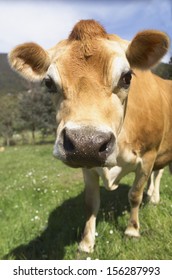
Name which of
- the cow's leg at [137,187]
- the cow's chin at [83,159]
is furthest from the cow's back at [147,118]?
the cow's chin at [83,159]

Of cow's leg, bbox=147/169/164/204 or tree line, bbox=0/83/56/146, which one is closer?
cow's leg, bbox=147/169/164/204

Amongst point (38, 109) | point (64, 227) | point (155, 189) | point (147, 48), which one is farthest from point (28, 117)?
point (147, 48)

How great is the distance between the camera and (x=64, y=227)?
20.0 ft

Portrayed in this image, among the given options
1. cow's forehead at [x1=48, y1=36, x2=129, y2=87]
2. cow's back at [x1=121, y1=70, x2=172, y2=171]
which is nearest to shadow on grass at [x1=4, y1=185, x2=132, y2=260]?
cow's back at [x1=121, y1=70, x2=172, y2=171]

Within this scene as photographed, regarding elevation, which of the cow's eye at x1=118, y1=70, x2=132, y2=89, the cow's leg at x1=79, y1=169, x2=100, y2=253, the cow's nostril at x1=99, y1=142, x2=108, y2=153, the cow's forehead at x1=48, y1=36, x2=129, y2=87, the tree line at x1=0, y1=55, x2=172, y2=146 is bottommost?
the tree line at x1=0, y1=55, x2=172, y2=146

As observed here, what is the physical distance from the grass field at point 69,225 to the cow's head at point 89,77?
1.73 m

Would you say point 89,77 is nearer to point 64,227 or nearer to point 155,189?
point 64,227

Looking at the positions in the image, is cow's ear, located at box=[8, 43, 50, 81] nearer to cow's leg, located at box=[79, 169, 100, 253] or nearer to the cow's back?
the cow's back

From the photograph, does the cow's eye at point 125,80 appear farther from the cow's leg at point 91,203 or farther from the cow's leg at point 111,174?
the cow's leg at point 91,203

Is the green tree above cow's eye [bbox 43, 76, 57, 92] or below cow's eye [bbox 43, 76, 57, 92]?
below

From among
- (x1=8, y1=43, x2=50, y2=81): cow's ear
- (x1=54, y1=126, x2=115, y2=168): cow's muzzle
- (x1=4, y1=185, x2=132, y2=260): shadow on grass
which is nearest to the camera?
(x1=54, y1=126, x2=115, y2=168): cow's muzzle

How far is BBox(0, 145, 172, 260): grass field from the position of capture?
4.98m

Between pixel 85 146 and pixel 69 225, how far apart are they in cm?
320
